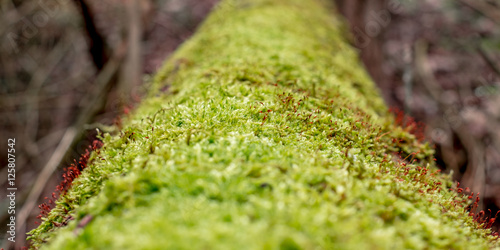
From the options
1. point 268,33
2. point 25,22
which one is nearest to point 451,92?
point 268,33

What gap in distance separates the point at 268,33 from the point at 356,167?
8.08ft

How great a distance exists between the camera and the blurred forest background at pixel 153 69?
5578 mm

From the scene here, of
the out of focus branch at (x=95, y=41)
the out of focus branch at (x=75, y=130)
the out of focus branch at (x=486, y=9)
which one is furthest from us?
the out of focus branch at (x=486, y=9)

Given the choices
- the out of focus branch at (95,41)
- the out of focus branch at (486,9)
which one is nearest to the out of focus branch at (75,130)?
the out of focus branch at (95,41)

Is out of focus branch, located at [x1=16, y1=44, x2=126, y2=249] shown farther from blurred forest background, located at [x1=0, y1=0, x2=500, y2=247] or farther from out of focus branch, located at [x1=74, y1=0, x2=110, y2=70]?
out of focus branch, located at [x1=74, y1=0, x2=110, y2=70]

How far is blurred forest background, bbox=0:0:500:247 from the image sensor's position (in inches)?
220

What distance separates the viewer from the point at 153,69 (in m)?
7.28

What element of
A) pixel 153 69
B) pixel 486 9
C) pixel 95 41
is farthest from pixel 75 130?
pixel 486 9

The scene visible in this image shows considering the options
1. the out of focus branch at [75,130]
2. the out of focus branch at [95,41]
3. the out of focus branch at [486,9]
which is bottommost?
the out of focus branch at [75,130]

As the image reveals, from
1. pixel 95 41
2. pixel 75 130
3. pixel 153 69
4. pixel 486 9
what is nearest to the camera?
pixel 75 130

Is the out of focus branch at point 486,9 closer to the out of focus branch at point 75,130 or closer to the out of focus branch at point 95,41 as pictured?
the out of focus branch at point 75,130

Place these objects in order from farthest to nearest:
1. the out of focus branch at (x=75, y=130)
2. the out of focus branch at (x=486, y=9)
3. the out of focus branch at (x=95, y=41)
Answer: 1. the out of focus branch at (x=486, y=9)
2. the out of focus branch at (x=95, y=41)
3. the out of focus branch at (x=75, y=130)

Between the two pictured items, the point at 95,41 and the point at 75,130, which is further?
the point at 95,41

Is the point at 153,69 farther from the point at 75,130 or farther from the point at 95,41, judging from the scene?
the point at 75,130
